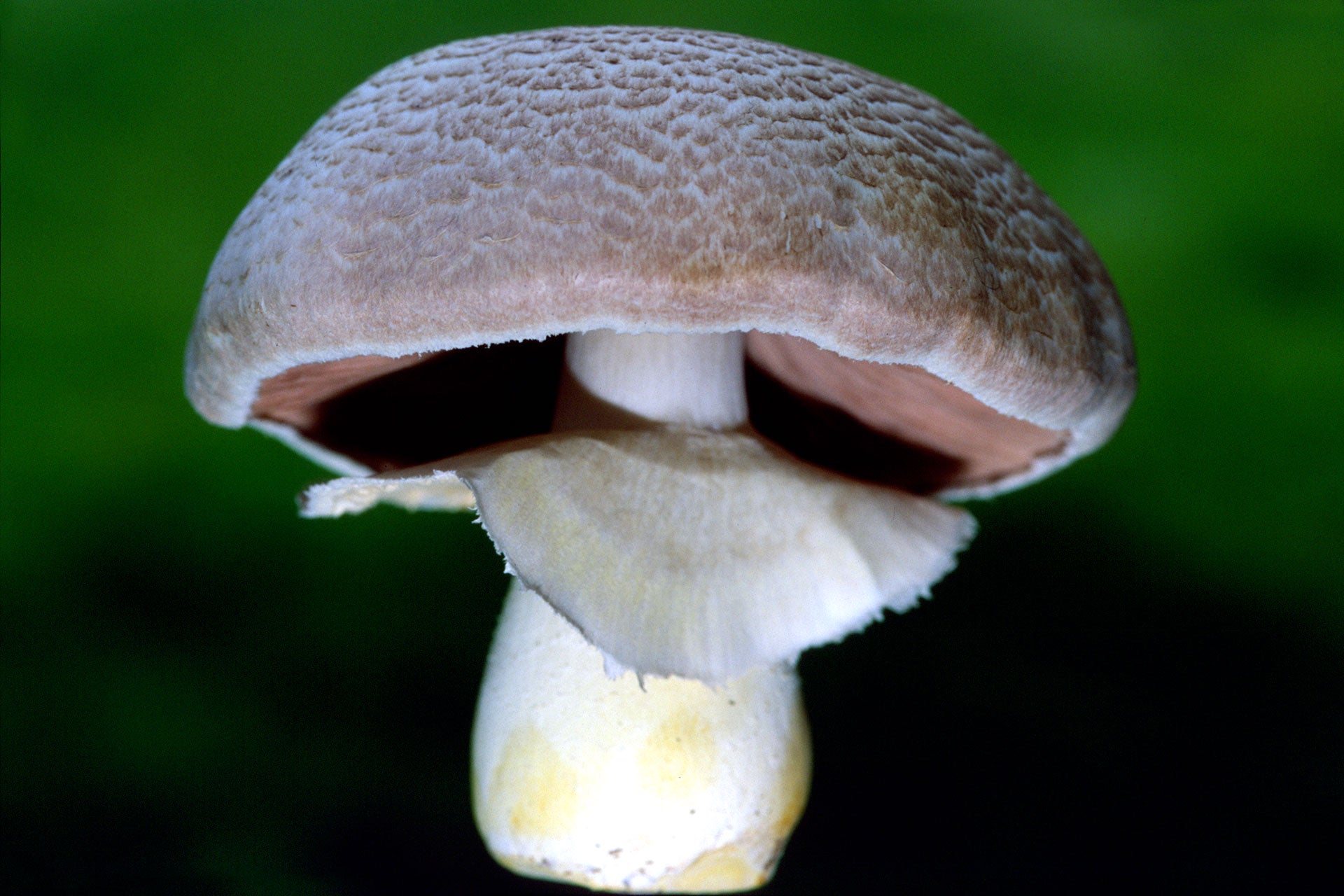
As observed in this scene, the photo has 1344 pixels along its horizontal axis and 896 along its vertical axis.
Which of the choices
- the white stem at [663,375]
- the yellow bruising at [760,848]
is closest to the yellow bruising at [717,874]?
the yellow bruising at [760,848]

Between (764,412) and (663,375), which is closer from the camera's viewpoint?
(663,375)

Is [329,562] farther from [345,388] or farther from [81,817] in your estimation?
[345,388]

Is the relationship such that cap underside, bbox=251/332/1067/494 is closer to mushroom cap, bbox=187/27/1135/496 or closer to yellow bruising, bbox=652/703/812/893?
mushroom cap, bbox=187/27/1135/496

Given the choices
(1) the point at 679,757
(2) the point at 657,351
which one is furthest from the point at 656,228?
(1) the point at 679,757

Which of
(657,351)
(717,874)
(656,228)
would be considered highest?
(656,228)

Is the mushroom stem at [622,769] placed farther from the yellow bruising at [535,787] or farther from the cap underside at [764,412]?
the cap underside at [764,412]

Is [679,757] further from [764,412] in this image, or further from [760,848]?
[764,412]

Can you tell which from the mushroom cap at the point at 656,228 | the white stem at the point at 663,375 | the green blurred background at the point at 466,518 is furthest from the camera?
the green blurred background at the point at 466,518

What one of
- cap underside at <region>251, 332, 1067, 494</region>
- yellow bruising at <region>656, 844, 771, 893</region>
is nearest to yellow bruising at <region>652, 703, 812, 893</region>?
yellow bruising at <region>656, 844, 771, 893</region>
